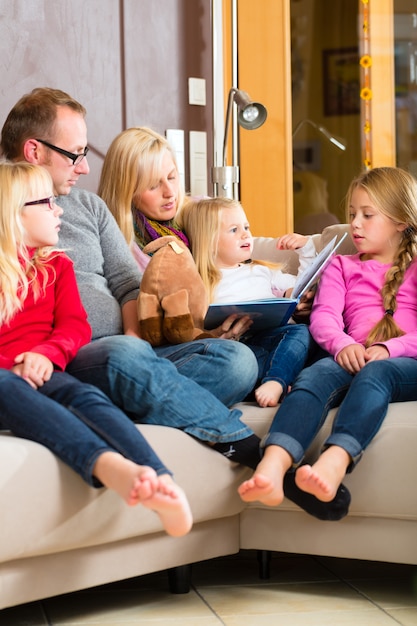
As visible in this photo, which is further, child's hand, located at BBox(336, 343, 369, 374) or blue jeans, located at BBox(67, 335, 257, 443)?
child's hand, located at BBox(336, 343, 369, 374)

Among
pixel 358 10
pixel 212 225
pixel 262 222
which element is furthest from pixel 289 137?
pixel 212 225

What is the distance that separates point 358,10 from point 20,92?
79.0 inches

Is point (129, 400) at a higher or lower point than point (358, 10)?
lower

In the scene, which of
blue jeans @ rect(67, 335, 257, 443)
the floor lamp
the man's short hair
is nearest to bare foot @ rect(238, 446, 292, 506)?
blue jeans @ rect(67, 335, 257, 443)

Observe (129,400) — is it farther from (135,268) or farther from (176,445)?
(135,268)

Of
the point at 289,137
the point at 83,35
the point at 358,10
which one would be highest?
the point at 358,10

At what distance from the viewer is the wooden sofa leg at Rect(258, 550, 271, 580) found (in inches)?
83.4

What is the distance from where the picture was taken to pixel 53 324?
209 cm

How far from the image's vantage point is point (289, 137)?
4387 mm

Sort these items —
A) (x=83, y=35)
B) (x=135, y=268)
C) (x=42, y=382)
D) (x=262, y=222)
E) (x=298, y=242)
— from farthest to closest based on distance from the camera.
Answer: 1. (x=262, y=222)
2. (x=83, y=35)
3. (x=298, y=242)
4. (x=135, y=268)
5. (x=42, y=382)

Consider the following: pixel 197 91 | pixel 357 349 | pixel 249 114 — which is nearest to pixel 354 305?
pixel 357 349

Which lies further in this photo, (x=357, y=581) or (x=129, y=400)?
(x=357, y=581)

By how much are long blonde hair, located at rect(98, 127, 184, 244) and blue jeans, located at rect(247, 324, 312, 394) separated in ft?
1.57

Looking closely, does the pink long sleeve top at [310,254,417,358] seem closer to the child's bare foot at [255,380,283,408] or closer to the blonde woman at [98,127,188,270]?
the child's bare foot at [255,380,283,408]
